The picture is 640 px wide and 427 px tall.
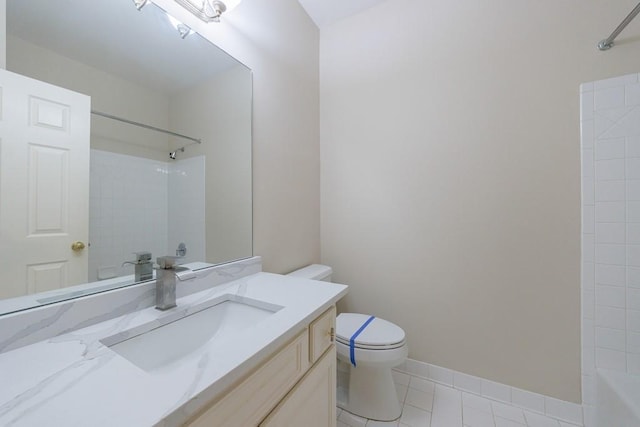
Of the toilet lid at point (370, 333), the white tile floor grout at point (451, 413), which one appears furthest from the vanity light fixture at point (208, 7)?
the white tile floor grout at point (451, 413)

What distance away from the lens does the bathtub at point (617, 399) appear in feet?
3.16

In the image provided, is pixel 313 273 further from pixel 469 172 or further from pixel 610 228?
pixel 610 228

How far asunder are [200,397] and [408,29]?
209cm

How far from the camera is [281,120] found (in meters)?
1.54

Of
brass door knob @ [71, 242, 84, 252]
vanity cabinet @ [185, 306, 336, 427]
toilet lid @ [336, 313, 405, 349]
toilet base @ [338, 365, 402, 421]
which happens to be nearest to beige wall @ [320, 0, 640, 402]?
toilet lid @ [336, 313, 405, 349]

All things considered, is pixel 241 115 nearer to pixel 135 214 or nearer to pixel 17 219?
pixel 135 214

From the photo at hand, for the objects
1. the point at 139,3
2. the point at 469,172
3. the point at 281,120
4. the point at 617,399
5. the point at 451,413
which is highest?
the point at 139,3

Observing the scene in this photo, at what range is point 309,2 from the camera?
1.70 metres

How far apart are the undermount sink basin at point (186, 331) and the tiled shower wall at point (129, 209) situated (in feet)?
0.78

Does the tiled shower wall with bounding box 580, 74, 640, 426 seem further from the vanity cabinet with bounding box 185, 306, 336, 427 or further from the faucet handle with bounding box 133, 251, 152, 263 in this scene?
the faucet handle with bounding box 133, 251, 152, 263

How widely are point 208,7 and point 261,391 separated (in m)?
1.38

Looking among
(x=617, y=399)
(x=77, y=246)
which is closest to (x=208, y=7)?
(x=77, y=246)

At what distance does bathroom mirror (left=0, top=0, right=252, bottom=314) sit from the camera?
2.21ft

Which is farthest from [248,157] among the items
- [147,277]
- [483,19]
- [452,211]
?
[483,19]
